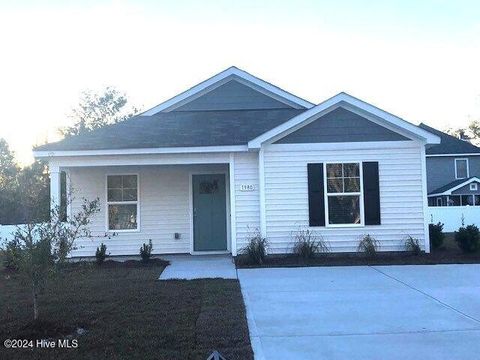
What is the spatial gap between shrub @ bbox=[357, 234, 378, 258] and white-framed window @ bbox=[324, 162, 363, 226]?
0.40 meters

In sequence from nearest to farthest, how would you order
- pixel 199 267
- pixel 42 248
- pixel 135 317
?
pixel 42 248
pixel 135 317
pixel 199 267

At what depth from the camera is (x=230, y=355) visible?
189 inches

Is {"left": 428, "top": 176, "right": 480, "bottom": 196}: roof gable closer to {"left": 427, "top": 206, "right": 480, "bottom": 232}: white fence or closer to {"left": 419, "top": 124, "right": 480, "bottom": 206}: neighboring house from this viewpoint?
{"left": 419, "top": 124, "right": 480, "bottom": 206}: neighboring house

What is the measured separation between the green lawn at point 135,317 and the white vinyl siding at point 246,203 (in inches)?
119

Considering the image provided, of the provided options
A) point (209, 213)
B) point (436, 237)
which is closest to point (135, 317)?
point (209, 213)

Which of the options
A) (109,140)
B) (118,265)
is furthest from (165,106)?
(118,265)

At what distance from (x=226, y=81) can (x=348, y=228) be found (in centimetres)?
656

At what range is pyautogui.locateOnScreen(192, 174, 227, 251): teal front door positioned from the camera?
13281mm

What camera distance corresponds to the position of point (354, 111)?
11891 millimetres

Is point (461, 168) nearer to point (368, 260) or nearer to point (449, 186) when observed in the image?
point (449, 186)

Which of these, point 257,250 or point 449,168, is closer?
point 257,250

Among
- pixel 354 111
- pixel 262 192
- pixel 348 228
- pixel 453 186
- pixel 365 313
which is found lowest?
pixel 365 313

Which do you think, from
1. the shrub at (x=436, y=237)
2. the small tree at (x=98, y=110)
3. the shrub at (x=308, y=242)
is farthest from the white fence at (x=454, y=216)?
the small tree at (x=98, y=110)

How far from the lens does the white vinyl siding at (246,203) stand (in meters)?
11.9
